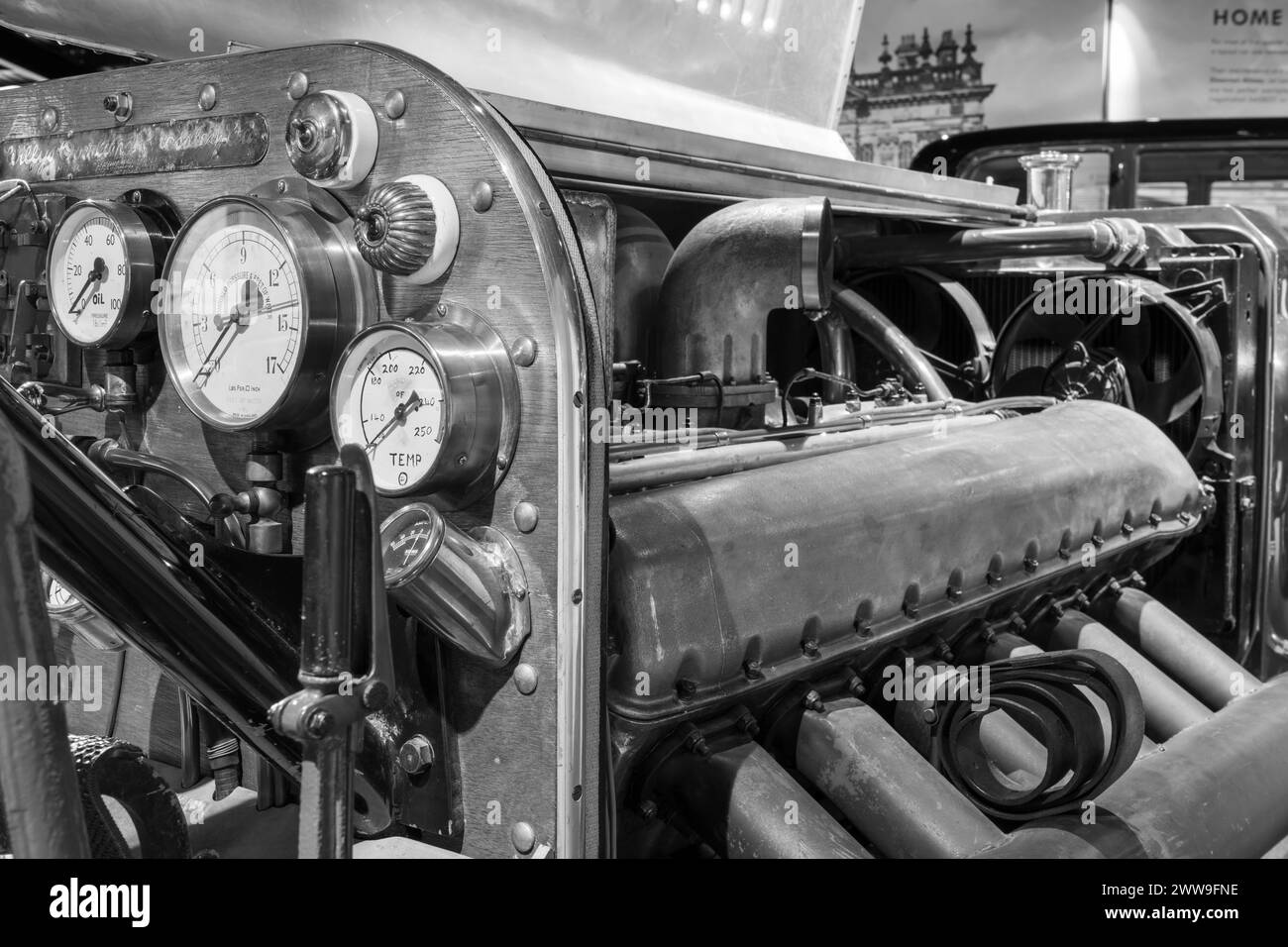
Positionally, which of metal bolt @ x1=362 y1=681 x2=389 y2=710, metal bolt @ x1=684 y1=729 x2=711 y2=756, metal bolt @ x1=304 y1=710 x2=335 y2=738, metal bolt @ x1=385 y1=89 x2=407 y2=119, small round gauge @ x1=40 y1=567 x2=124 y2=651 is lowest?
metal bolt @ x1=684 y1=729 x2=711 y2=756

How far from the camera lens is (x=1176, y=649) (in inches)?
90.0

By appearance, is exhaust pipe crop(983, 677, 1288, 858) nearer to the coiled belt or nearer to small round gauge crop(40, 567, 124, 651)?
the coiled belt

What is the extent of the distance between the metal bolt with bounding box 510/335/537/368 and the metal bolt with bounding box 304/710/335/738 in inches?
15.0

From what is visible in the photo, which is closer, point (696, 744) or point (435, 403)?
point (435, 403)

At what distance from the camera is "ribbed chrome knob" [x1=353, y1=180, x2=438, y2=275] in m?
1.11

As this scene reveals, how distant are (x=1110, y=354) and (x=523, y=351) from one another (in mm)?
1926

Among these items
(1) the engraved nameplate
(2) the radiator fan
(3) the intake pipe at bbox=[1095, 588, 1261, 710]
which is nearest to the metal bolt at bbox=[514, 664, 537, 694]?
(1) the engraved nameplate

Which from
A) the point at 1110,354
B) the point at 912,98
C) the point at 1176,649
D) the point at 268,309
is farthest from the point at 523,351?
the point at 912,98

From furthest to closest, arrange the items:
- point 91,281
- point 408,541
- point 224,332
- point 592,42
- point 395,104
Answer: point 592,42 < point 91,281 < point 224,332 < point 395,104 < point 408,541

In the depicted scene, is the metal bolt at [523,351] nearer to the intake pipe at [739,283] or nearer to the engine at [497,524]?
the engine at [497,524]

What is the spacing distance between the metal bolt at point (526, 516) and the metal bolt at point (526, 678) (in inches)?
4.8

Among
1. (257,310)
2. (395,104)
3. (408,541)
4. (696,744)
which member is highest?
(395,104)

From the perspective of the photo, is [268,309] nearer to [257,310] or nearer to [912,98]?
[257,310]
